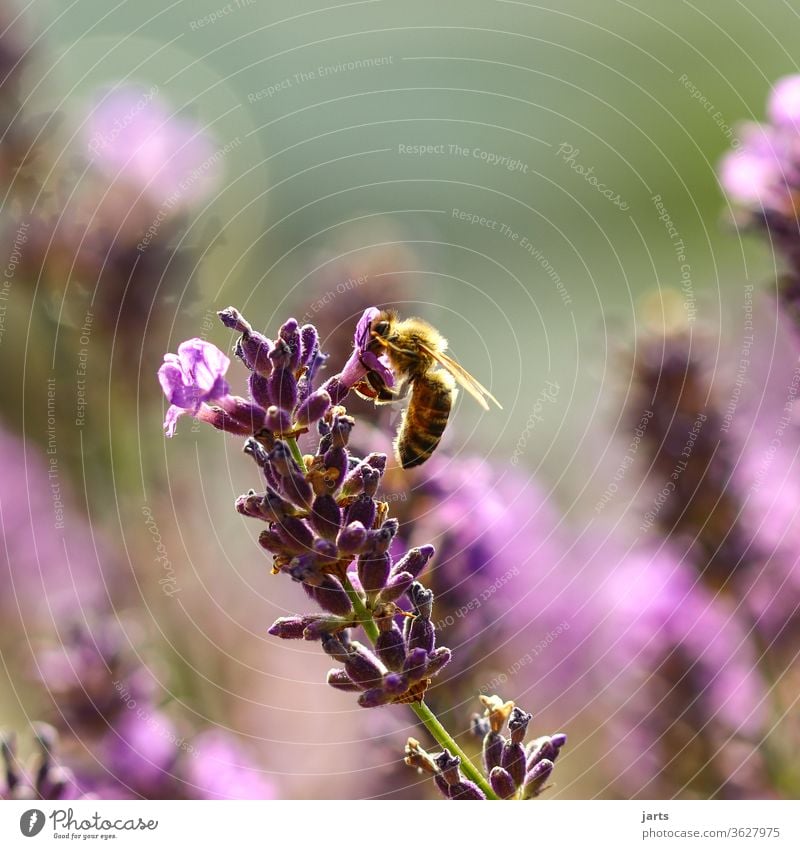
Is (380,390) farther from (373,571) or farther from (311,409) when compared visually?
(373,571)

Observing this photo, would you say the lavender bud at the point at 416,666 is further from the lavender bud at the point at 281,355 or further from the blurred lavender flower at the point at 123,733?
the blurred lavender flower at the point at 123,733

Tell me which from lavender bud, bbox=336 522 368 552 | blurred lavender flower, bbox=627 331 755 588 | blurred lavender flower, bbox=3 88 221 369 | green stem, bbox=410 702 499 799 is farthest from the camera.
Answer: blurred lavender flower, bbox=3 88 221 369

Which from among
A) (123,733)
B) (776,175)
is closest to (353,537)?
(123,733)

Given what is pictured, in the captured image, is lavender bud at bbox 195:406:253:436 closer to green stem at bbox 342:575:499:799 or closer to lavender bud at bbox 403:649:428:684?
green stem at bbox 342:575:499:799

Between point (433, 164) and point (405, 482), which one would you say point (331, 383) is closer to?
point (405, 482)

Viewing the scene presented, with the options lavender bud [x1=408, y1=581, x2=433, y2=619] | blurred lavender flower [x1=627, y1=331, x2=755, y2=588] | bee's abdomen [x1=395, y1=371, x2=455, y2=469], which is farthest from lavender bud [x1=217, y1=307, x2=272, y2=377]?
blurred lavender flower [x1=627, y1=331, x2=755, y2=588]

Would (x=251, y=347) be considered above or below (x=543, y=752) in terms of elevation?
above

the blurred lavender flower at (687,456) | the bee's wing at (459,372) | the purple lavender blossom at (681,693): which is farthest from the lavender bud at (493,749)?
the blurred lavender flower at (687,456)
